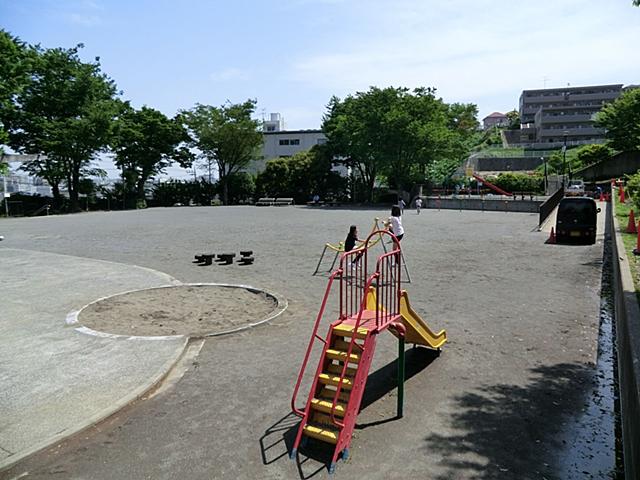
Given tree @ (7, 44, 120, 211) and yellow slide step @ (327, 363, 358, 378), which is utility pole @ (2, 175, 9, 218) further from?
yellow slide step @ (327, 363, 358, 378)

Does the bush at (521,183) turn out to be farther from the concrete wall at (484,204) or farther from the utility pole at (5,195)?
the utility pole at (5,195)

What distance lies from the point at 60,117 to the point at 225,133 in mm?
16429

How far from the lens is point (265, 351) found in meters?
7.46

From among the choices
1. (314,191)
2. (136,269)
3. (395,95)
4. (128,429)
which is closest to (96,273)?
(136,269)

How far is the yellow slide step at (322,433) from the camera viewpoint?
14.9 feet

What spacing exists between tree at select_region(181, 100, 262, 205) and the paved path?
42589 mm

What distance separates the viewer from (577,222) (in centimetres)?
1847

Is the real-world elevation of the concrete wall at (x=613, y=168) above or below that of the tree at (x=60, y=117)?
below

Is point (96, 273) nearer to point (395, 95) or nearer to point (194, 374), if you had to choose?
point (194, 374)

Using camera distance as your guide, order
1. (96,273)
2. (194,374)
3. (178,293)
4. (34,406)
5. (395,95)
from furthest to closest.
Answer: (395,95) < (96,273) < (178,293) < (194,374) < (34,406)

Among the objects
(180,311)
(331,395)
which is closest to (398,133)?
(180,311)

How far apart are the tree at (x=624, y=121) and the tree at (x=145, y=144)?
1777 inches

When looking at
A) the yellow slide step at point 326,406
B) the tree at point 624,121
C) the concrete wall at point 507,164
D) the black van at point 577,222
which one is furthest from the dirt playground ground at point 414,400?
the concrete wall at point 507,164

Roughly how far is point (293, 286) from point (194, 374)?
540cm
